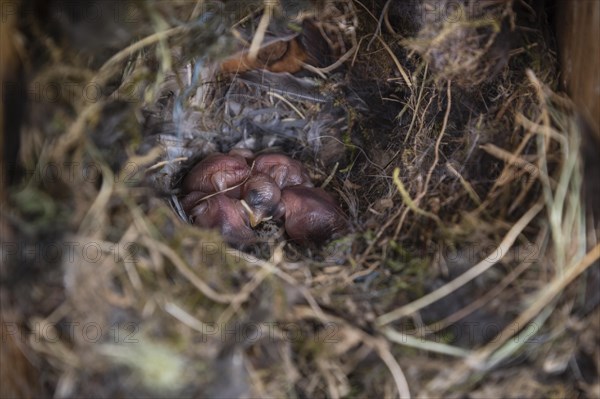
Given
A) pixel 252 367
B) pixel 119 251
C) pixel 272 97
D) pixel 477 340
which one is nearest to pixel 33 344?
pixel 119 251

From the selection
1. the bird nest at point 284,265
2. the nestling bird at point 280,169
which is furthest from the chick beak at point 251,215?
the bird nest at point 284,265

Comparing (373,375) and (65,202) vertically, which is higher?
(65,202)

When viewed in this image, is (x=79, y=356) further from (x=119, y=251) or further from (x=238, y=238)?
(x=238, y=238)

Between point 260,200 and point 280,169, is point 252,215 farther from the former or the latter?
point 280,169

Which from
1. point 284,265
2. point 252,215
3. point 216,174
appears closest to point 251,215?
point 252,215

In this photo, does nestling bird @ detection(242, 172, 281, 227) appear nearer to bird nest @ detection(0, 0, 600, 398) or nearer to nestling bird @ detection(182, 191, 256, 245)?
nestling bird @ detection(182, 191, 256, 245)

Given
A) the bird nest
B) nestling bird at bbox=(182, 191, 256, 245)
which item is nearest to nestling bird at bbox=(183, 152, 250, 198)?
nestling bird at bbox=(182, 191, 256, 245)

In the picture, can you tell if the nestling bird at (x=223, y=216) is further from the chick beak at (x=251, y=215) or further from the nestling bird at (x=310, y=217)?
the nestling bird at (x=310, y=217)
